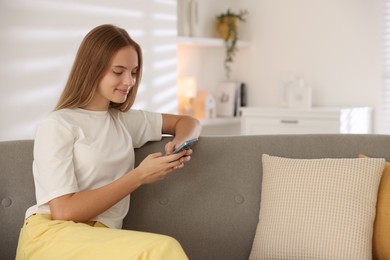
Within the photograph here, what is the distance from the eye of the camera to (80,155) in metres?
2.00

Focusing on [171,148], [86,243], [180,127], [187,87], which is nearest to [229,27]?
[187,87]

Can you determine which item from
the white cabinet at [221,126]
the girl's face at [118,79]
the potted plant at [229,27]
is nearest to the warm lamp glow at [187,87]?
the white cabinet at [221,126]

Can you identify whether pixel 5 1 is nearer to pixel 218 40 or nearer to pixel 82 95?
pixel 82 95

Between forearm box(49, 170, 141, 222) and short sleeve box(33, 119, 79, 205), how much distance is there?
3 centimetres

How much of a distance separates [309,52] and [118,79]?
3.35 m

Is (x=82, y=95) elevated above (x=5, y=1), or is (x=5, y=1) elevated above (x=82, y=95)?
(x=5, y=1)

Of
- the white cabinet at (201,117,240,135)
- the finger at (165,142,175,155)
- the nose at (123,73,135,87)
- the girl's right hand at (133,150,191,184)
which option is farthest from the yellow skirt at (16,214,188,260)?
the white cabinet at (201,117,240,135)

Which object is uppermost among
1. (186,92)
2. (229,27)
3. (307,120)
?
(229,27)

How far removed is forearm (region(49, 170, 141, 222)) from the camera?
6.27 ft

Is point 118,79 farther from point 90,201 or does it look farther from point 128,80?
point 90,201

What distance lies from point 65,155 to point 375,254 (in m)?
1.05

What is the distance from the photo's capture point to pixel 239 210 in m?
2.33

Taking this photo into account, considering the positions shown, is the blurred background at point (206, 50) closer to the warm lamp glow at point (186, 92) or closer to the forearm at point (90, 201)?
the warm lamp glow at point (186, 92)

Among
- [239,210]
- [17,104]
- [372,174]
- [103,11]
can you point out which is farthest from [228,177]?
[103,11]
